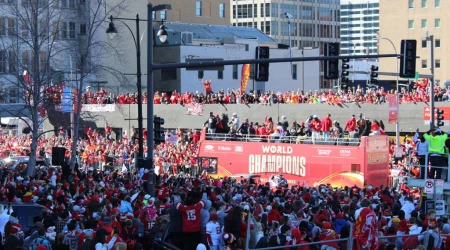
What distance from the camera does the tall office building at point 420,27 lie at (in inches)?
3649

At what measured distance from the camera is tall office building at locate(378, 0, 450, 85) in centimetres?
9269

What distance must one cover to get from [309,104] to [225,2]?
144 ft

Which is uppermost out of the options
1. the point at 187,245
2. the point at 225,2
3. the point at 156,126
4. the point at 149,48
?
the point at 225,2

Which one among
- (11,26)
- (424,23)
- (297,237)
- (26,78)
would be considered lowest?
(297,237)

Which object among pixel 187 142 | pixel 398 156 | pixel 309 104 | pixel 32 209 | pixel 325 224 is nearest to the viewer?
pixel 325 224

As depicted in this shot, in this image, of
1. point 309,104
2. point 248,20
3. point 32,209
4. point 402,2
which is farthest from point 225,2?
point 32,209

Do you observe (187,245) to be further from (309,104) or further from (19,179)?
(309,104)

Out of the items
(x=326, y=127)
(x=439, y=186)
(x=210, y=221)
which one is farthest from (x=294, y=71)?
(x=210, y=221)

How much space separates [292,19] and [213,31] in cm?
3831

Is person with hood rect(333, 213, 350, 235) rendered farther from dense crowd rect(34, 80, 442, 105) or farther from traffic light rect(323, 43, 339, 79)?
dense crowd rect(34, 80, 442, 105)

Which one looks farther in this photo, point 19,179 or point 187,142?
point 187,142

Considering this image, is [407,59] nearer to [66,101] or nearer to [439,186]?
[439,186]

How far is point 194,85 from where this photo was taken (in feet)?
228

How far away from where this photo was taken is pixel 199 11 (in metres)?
88.2
